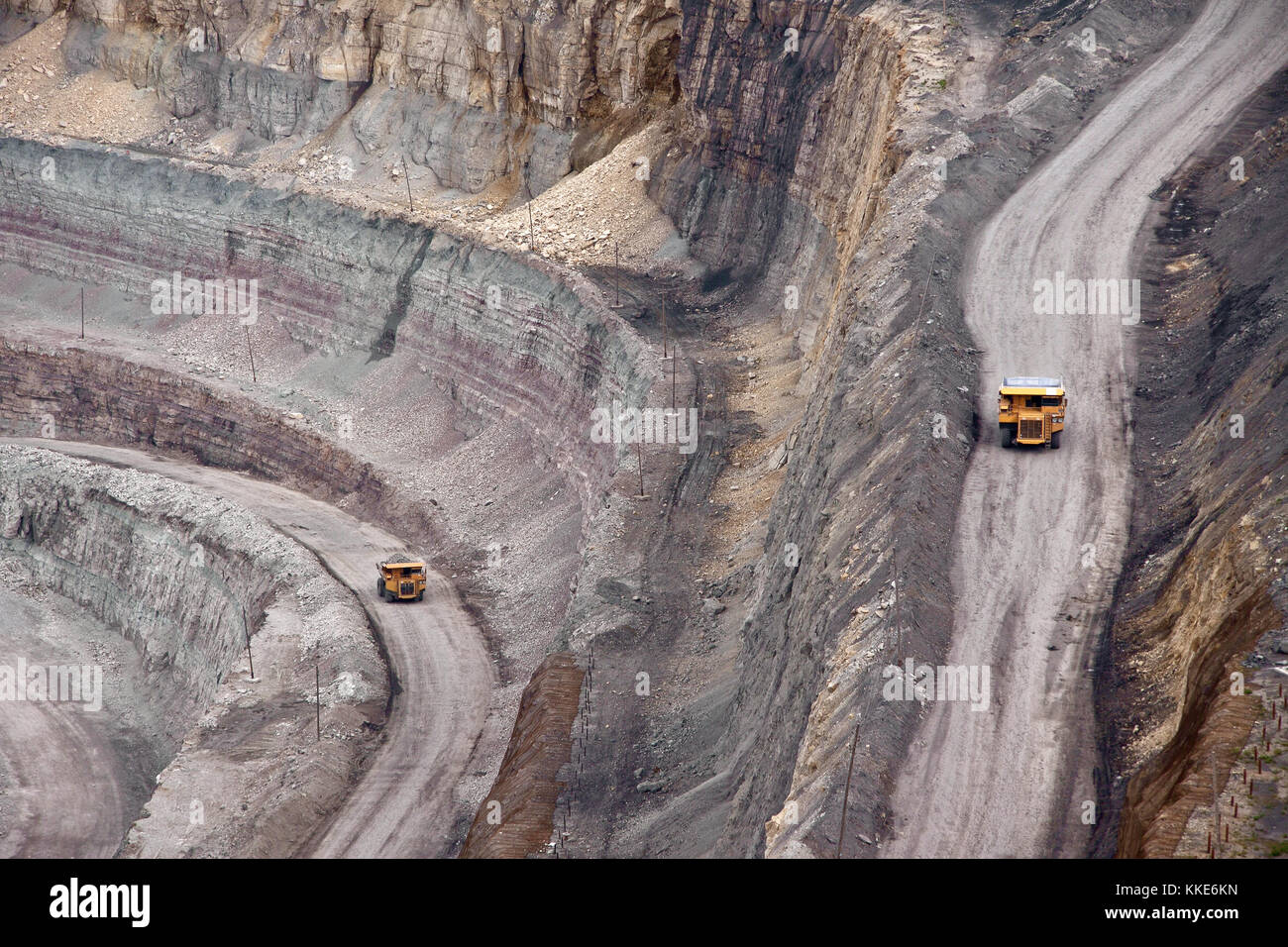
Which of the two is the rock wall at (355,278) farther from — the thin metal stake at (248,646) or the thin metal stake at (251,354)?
the thin metal stake at (248,646)

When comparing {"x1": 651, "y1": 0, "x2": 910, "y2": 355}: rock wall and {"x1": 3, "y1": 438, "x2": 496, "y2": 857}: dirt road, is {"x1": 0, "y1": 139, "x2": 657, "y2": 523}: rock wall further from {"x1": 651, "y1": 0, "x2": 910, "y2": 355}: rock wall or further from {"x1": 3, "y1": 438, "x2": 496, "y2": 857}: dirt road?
{"x1": 651, "y1": 0, "x2": 910, "y2": 355}: rock wall

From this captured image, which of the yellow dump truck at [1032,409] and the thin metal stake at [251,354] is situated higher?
the thin metal stake at [251,354]

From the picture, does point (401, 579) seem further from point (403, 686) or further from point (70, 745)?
point (70, 745)

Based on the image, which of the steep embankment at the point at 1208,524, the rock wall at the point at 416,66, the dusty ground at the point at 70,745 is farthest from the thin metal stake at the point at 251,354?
the steep embankment at the point at 1208,524

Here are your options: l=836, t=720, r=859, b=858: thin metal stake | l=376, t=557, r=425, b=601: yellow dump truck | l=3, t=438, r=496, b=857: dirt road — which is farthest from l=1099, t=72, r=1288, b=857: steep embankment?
l=376, t=557, r=425, b=601: yellow dump truck

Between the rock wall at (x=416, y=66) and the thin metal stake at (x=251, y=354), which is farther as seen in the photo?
the thin metal stake at (x=251, y=354)
